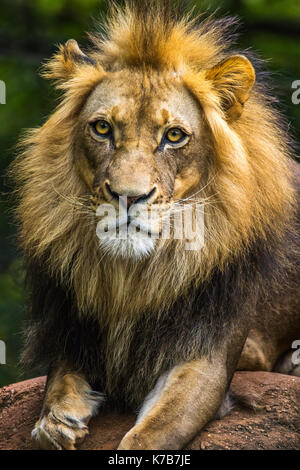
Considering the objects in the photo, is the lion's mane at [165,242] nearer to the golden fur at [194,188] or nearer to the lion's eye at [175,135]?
the golden fur at [194,188]

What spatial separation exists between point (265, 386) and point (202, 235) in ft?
3.43

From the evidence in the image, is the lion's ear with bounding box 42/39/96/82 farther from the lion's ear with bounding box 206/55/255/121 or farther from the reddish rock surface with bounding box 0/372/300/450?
the reddish rock surface with bounding box 0/372/300/450

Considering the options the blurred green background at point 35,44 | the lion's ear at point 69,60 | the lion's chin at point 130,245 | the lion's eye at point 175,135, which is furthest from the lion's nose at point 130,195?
the blurred green background at point 35,44

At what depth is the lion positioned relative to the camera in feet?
15.4

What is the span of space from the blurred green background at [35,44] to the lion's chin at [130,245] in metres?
5.24

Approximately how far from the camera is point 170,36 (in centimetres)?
496

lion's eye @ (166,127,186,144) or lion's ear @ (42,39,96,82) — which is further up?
lion's ear @ (42,39,96,82)

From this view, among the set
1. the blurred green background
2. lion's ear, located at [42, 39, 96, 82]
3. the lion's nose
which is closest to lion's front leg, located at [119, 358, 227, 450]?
the lion's nose

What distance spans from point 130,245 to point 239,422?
117cm

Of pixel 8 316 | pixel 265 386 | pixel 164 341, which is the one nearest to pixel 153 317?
pixel 164 341

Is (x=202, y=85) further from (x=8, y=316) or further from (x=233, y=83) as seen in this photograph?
(x=8, y=316)

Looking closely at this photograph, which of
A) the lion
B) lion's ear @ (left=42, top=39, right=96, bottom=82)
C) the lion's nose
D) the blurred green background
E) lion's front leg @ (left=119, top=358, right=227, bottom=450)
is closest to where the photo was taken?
the lion's nose

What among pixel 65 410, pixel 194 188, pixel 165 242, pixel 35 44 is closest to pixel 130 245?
pixel 165 242

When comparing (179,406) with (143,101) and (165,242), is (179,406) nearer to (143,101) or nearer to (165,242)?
(165,242)
